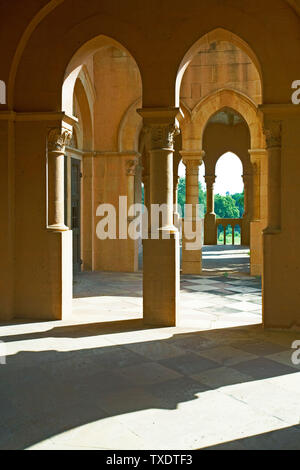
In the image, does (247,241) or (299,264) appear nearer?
(299,264)

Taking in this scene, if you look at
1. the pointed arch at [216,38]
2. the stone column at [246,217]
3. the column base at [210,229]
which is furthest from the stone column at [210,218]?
the pointed arch at [216,38]

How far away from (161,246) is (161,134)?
1.51 metres

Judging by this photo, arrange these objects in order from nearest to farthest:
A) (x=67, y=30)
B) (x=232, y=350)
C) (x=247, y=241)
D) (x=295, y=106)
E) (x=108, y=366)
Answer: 1. (x=108, y=366)
2. (x=232, y=350)
3. (x=295, y=106)
4. (x=67, y=30)
5. (x=247, y=241)

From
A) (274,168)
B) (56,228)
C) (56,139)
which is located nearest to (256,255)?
(274,168)

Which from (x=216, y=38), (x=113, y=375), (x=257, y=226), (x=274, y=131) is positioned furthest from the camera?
(x=257, y=226)

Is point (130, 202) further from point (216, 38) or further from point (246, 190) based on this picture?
point (246, 190)

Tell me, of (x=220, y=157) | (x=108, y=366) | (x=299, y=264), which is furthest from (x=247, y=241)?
(x=108, y=366)

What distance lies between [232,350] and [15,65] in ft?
15.8

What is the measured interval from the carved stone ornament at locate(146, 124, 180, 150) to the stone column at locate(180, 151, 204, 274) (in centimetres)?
588

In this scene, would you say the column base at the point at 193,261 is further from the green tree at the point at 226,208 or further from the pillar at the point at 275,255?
the green tree at the point at 226,208

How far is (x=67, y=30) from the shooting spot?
21.2 feet

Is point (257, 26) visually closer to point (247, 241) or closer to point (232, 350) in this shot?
point (232, 350)

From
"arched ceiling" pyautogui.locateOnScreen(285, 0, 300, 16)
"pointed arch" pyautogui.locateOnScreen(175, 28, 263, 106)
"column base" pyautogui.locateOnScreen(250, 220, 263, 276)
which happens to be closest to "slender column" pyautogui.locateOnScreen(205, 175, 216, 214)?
"column base" pyautogui.locateOnScreen(250, 220, 263, 276)

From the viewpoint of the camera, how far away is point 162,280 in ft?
20.8
